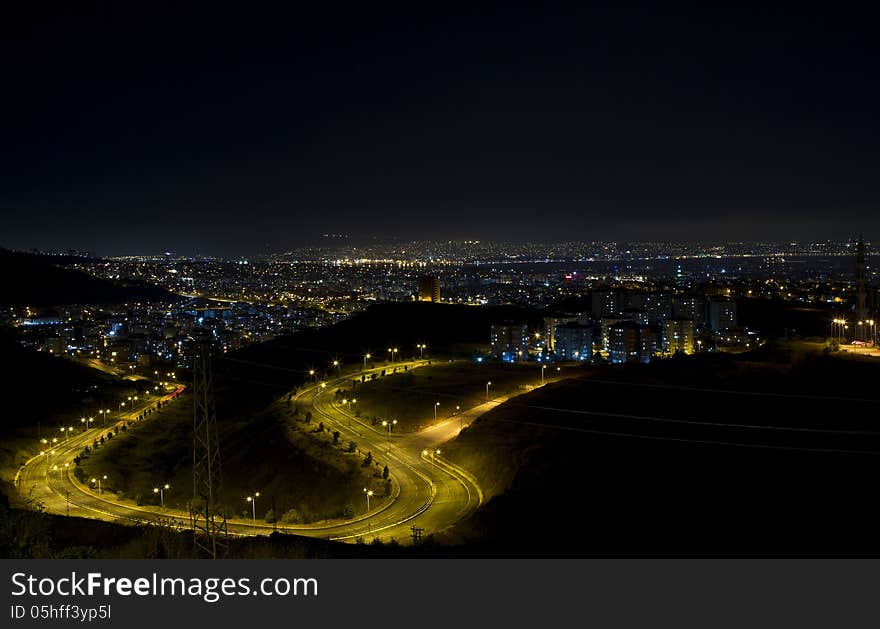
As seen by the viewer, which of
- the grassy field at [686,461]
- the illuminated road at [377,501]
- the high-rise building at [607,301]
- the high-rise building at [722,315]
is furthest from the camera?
the high-rise building at [607,301]

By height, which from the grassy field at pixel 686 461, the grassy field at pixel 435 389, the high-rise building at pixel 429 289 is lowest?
the grassy field at pixel 435 389

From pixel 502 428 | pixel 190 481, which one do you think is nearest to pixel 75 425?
pixel 190 481

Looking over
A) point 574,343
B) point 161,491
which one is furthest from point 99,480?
point 574,343

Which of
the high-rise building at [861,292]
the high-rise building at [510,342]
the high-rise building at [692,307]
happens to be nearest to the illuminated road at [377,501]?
the high-rise building at [510,342]

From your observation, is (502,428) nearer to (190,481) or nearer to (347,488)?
(347,488)

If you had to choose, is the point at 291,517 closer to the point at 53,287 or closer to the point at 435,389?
the point at 435,389

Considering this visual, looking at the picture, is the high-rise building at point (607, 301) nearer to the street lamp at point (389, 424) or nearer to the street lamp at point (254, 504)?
the street lamp at point (389, 424)

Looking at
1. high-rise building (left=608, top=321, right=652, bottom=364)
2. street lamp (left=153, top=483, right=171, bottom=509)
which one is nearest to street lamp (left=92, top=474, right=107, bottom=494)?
street lamp (left=153, top=483, right=171, bottom=509)
